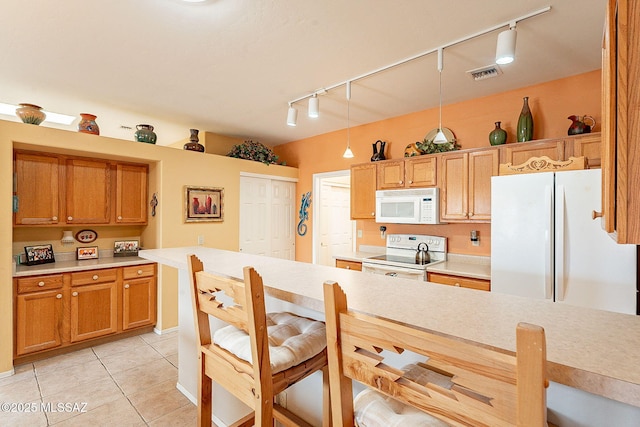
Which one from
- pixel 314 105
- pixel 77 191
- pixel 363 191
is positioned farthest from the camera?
pixel 363 191

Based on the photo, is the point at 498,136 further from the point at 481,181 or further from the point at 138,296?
A: the point at 138,296

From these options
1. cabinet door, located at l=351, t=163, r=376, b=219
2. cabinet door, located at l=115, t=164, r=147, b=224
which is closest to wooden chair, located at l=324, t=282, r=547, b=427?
cabinet door, located at l=351, t=163, r=376, b=219

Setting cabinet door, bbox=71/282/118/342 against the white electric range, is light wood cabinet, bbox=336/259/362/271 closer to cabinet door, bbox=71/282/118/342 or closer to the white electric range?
the white electric range

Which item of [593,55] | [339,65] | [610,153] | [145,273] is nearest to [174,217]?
[145,273]

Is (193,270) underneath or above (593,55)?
underneath

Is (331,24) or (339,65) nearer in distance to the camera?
(331,24)

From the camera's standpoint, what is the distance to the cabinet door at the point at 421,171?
11.0ft

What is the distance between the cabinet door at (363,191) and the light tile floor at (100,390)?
2.64m

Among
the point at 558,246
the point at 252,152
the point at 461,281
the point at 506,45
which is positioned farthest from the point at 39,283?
the point at 558,246

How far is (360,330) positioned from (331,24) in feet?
6.53

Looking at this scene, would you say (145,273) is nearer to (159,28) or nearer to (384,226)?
(159,28)

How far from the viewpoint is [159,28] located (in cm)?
203

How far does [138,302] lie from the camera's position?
3537mm

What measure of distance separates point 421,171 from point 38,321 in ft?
13.6
